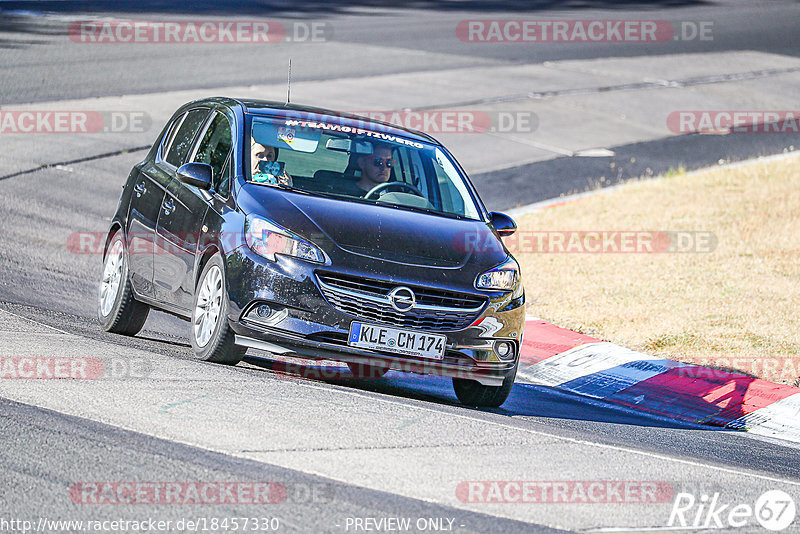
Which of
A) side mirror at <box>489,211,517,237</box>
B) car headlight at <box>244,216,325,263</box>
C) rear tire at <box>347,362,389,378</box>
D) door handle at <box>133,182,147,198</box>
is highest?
door handle at <box>133,182,147,198</box>

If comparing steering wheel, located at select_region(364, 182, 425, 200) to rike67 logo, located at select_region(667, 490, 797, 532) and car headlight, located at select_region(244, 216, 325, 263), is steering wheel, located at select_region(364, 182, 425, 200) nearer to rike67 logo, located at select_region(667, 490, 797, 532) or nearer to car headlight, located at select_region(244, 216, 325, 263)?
car headlight, located at select_region(244, 216, 325, 263)

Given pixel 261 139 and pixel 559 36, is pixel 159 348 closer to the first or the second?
pixel 261 139

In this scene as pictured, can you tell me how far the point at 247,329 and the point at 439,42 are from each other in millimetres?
22265

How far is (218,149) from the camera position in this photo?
328 inches

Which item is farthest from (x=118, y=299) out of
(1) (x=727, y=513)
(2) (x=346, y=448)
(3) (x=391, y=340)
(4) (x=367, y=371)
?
(1) (x=727, y=513)

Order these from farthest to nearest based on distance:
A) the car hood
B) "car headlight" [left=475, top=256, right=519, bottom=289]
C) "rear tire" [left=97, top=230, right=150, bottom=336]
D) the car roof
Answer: "rear tire" [left=97, top=230, right=150, bottom=336] → the car roof → "car headlight" [left=475, top=256, right=519, bottom=289] → the car hood

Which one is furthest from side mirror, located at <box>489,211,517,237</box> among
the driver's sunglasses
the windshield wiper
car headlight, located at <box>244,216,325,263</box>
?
car headlight, located at <box>244,216,325,263</box>

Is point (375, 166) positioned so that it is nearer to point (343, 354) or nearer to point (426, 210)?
point (426, 210)

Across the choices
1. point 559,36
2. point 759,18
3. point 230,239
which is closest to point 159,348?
point 230,239

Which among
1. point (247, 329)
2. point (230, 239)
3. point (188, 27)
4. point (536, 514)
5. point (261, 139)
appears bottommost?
point (536, 514)

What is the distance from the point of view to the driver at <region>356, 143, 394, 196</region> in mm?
8211

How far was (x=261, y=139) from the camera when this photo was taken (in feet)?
26.7

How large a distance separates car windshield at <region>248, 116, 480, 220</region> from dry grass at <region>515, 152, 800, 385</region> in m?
2.72

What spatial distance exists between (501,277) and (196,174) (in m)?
2.09
